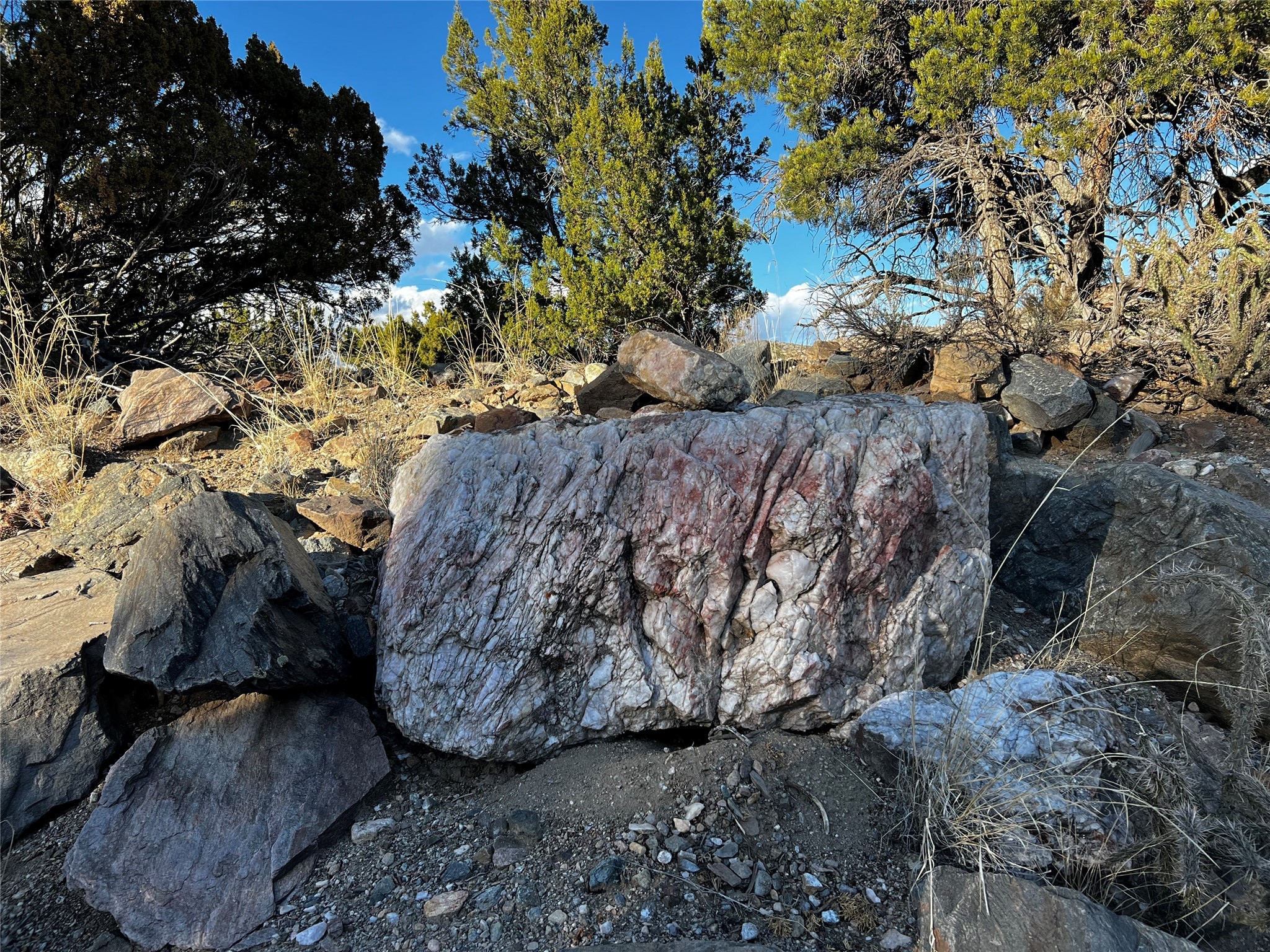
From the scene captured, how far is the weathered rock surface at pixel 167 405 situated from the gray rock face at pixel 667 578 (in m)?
3.45

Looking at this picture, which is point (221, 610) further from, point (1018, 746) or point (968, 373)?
point (968, 373)

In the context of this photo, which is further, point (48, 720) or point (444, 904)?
point (48, 720)

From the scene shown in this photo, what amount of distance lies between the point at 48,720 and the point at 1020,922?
320 cm

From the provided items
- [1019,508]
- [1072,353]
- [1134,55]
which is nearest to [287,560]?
[1019,508]

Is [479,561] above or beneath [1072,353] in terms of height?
beneath

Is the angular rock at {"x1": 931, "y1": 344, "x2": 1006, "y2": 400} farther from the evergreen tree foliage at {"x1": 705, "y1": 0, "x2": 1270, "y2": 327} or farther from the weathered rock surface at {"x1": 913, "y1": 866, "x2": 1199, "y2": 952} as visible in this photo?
the weathered rock surface at {"x1": 913, "y1": 866, "x2": 1199, "y2": 952}

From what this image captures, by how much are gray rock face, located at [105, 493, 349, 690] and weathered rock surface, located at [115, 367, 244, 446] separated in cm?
286

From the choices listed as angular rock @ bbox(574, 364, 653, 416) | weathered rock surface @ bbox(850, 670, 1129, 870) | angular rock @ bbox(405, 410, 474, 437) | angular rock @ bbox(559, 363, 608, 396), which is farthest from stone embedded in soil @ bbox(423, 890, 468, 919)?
angular rock @ bbox(559, 363, 608, 396)

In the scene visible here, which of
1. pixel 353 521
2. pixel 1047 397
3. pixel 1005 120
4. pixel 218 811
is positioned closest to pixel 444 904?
pixel 218 811

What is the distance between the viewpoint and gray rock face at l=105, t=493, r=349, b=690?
2.29 metres

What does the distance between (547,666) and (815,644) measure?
992 millimetres

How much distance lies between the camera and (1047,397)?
597 cm

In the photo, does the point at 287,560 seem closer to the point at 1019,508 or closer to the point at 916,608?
the point at 916,608

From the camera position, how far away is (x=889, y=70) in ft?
30.1
